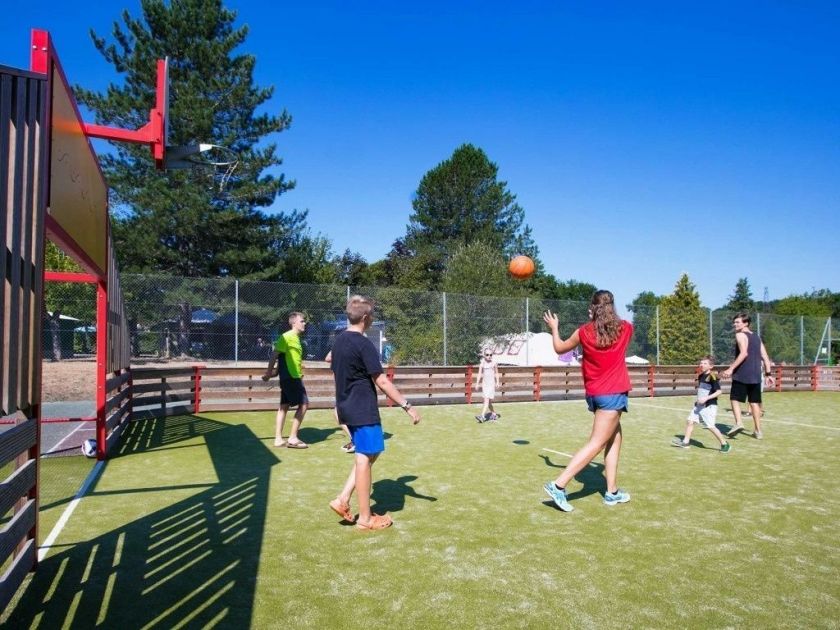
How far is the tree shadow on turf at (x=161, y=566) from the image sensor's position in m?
3.38

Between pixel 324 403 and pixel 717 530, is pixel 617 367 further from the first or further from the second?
pixel 324 403

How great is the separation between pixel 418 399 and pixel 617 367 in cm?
984

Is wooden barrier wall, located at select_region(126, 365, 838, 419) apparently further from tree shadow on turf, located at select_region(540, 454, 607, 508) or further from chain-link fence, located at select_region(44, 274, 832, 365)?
tree shadow on turf, located at select_region(540, 454, 607, 508)

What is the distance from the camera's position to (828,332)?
26438mm

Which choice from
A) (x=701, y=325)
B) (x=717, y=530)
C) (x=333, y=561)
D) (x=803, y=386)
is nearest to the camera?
(x=333, y=561)

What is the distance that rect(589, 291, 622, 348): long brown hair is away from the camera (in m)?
5.36

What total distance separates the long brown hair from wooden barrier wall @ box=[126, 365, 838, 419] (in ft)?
25.7

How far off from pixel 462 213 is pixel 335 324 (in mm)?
40585

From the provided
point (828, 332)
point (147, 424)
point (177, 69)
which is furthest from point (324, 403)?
point (828, 332)

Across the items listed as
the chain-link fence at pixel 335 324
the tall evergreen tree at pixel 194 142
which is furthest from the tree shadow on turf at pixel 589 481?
the tall evergreen tree at pixel 194 142

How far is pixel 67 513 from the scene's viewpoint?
5.34 metres

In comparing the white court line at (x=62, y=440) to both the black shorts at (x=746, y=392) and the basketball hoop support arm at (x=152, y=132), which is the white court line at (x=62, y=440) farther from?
the black shorts at (x=746, y=392)

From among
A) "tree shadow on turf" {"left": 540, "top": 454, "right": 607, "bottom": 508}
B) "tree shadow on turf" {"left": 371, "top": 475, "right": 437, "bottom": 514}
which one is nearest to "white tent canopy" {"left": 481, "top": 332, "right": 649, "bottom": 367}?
"tree shadow on turf" {"left": 540, "top": 454, "right": 607, "bottom": 508}

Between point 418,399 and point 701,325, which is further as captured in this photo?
point 701,325
